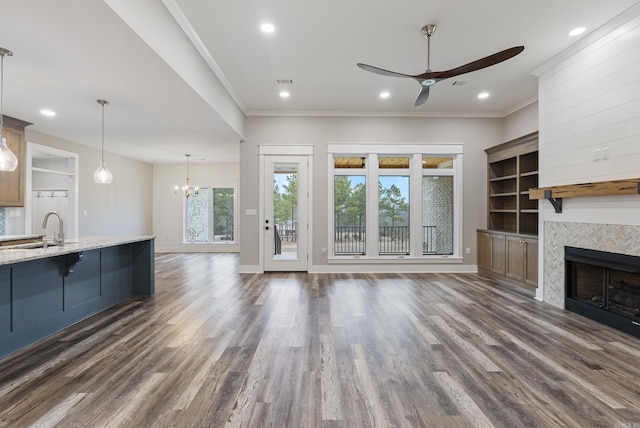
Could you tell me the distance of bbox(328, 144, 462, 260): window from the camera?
6.24m

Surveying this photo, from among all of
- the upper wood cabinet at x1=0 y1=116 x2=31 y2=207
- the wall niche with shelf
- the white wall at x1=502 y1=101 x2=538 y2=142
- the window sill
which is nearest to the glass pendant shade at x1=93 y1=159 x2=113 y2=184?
the upper wood cabinet at x1=0 y1=116 x2=31 y2=207

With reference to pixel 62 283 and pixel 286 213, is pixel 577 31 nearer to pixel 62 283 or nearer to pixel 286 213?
pixel 286 213

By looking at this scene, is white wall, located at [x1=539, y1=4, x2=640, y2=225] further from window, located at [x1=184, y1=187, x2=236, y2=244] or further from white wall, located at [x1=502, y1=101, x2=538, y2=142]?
window, located at [x1=184, y1=187, x2=236, y2=244]

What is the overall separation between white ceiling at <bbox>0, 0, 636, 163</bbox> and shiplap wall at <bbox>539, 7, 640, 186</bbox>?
0.24 metres

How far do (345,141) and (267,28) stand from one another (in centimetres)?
308

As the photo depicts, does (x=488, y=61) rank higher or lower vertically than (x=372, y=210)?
higher

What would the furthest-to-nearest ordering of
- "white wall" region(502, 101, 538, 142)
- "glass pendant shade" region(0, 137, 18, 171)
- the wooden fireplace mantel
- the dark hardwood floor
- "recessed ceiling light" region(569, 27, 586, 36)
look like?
"white wall" region(502, 101, 538, 142) < "recessed ceiling light" region(569, 27, 586, 36) < the wooden fireplace mantel < "glass pendant shade" region(0, 137, 18, 171) < the dark hardwood floor

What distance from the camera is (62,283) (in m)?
3.27

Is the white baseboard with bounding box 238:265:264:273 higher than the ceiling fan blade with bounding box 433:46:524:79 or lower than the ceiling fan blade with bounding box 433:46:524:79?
lower

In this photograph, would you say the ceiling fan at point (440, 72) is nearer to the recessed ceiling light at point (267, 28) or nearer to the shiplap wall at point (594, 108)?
the recessed ceiling light at point (267, 28)

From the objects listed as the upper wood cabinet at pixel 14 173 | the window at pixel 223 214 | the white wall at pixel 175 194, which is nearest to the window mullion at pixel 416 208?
the white wall at pixel 175 194

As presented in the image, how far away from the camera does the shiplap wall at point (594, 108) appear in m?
3.14

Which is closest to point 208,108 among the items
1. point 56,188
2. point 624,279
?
point 56,188

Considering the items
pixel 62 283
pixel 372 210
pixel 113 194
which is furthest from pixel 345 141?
pixel 113 194
